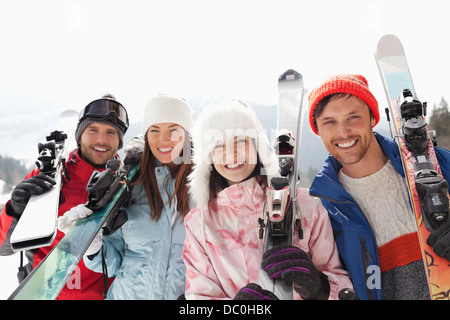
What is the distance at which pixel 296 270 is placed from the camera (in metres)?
1.34

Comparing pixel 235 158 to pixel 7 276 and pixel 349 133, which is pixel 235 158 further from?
pixel 7 276

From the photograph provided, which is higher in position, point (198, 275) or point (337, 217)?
point (337, 217)

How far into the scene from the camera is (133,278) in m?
1.97

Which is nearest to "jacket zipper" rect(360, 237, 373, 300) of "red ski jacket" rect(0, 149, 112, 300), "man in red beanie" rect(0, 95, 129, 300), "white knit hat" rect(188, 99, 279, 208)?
"white knit hat" rect(188, 99, 279, 208)

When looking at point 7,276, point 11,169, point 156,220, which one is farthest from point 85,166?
point 11,169

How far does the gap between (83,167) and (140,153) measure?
0.50 metres

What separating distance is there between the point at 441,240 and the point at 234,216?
97cm

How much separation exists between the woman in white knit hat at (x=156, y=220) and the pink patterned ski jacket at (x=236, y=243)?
0.99ft

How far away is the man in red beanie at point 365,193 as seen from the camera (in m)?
1.67

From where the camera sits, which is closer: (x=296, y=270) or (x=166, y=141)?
(x=296, y=270)

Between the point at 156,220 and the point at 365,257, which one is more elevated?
the point at 156,220

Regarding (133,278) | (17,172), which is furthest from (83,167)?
(17,172)

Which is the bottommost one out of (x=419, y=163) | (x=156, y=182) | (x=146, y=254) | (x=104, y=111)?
(x=146, y=254)

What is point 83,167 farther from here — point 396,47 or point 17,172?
point 17,172
